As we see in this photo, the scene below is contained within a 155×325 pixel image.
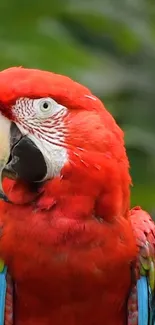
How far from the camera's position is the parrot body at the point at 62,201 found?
178 centimetres

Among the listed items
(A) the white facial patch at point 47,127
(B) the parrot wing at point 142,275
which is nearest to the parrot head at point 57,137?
(A) the white facial patch at point 47,127

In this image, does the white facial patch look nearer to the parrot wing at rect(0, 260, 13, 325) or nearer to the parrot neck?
the parrot neck

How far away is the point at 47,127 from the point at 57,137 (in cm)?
3

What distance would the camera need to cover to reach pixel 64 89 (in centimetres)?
179

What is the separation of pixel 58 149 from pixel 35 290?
0.28 metres

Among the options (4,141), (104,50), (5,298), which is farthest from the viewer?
(104,50)

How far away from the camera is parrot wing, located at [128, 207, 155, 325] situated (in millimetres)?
1956

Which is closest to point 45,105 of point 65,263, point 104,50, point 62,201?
point 62,201

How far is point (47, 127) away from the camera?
180 centimetres

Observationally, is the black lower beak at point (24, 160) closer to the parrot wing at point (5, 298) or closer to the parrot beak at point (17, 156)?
the parrot beak at point (17, 156)

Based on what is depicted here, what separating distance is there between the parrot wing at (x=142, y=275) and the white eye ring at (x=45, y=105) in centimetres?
33

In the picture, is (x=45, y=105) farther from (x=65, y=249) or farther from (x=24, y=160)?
(x=65, y=249)

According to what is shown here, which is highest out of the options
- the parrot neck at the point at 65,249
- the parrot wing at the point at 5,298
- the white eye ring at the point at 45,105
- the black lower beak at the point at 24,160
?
the white eye ring at the point at 45,105

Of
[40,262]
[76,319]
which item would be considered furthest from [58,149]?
[76,319]
